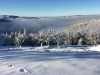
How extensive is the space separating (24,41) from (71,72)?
181ft

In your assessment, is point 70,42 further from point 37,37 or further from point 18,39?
point 18,39

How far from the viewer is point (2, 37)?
194ft

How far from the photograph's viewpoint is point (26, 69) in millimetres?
6012

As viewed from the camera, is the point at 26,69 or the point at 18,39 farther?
the point at 18,39

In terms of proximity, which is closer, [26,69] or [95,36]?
[26,69]

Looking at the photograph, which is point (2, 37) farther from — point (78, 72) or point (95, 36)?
point (78, 72)

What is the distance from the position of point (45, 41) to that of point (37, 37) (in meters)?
4.85

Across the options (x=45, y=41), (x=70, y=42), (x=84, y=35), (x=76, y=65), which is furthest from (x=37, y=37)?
(x=76, y=65)

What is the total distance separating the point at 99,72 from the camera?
569 centimetres

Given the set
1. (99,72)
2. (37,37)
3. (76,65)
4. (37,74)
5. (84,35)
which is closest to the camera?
(37,74)

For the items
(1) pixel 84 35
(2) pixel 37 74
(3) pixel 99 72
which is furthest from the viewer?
(1) pixel 84 35

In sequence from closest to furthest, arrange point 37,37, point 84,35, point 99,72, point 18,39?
point 99,72 < point 18,39 < point 37,37 < point 84,35

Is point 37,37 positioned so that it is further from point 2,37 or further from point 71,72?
point 71,72

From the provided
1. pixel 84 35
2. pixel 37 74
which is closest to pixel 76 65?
pixel 37 74
